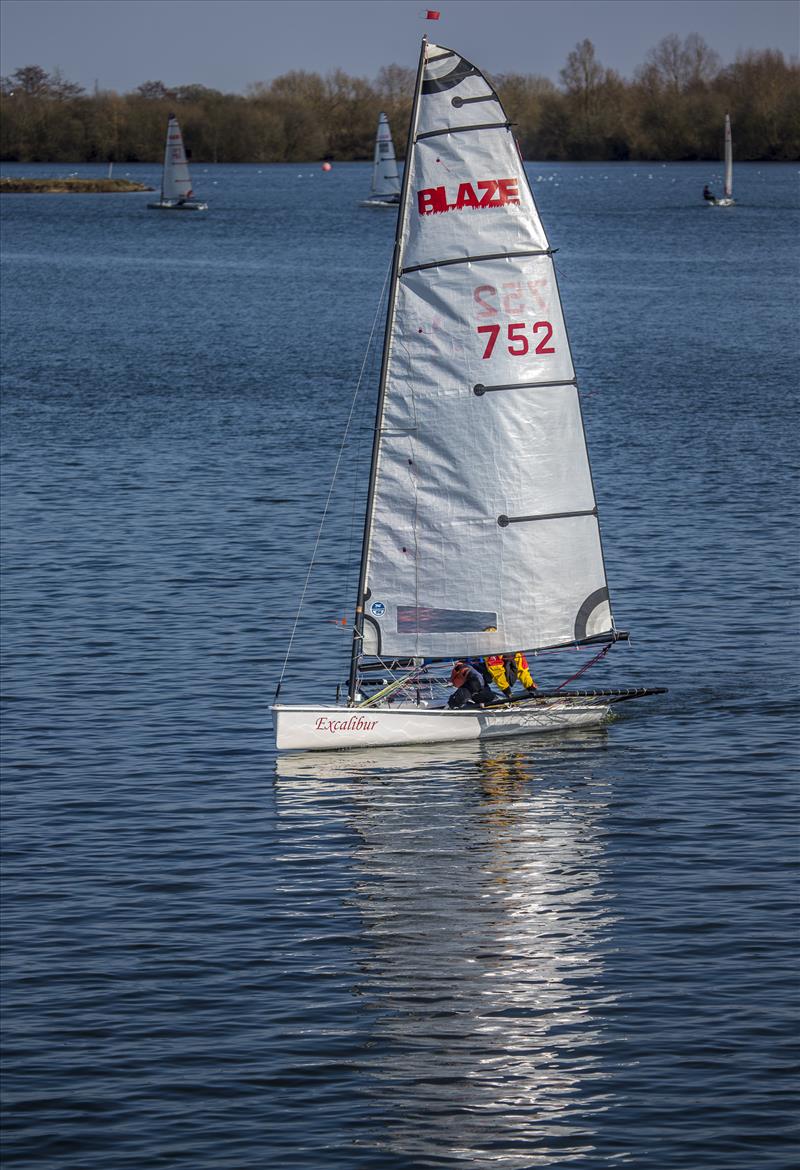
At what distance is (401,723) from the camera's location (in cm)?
3916

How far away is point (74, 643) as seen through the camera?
4888 cm

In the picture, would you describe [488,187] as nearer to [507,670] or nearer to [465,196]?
[465,196]

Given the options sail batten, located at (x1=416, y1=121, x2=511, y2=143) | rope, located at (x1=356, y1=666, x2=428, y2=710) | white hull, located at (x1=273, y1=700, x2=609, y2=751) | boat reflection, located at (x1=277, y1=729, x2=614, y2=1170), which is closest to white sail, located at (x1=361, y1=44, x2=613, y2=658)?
sail batten, located at (x1=416, y1=121, x2=511, y2=143)

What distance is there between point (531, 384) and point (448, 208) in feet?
13.4

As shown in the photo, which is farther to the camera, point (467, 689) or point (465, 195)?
point (467, 689)

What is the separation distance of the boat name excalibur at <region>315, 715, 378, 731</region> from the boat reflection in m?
0.72

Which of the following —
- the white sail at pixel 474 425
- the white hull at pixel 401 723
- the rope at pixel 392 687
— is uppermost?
the white sail at pixel 474 425

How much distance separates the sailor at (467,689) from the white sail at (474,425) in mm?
601

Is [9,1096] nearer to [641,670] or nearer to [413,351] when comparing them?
[413,351]

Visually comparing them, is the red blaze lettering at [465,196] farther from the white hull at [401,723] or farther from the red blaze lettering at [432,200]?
the white hull at [401,723]

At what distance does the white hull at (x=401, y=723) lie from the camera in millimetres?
38594

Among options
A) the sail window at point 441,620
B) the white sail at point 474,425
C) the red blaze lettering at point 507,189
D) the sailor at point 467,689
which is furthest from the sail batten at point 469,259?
the sailor at point 467,689

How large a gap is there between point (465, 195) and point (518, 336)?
3.10 m

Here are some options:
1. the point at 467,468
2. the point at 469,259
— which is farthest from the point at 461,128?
the point at 467,468
